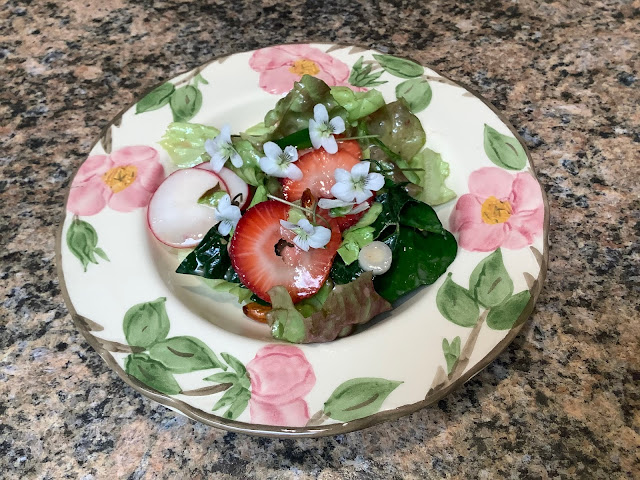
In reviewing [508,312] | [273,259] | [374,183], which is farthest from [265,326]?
[508,312]

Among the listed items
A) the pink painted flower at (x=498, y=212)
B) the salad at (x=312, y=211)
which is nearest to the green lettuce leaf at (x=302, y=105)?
the salad at (x=312, y=211)

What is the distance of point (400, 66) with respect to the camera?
119 centimetres

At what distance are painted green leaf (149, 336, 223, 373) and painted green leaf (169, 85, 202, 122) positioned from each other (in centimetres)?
53

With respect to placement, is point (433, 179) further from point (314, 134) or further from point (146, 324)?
point (146, 324)

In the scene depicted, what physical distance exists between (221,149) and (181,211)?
148mm

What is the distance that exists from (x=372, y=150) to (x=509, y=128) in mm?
278

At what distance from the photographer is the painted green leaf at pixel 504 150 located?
1.01 metres

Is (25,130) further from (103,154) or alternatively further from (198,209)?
(198,209)

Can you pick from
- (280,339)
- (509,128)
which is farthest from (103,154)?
(509,128)

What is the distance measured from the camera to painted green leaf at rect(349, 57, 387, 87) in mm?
1183

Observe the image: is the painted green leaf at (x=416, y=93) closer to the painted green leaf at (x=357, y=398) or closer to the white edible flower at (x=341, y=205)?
the white edible flower at (x=341, y=205)

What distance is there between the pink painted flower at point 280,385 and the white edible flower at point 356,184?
29 centimetres

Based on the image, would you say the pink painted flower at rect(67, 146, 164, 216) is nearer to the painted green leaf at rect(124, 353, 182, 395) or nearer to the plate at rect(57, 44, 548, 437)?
the plate at rect(57, 44, 548, 437)

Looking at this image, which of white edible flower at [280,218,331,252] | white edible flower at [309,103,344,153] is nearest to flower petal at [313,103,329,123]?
white edible flower at [309,103,344,153]
